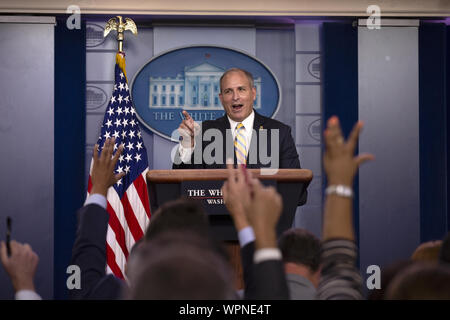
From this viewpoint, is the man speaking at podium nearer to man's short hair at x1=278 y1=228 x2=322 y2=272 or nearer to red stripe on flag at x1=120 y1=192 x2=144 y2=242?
red stripe on flag at x1=120 y1=192 x2=144 y2=242

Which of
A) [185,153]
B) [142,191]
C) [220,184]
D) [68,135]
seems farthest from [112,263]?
[220,184]

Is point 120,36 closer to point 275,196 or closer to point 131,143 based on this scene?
point 131,143

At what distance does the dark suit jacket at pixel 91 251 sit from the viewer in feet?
4.76

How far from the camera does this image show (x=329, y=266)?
4.12 feet

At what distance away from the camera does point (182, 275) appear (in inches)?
34.9

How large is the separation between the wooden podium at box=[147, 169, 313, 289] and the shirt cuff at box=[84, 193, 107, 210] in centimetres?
65

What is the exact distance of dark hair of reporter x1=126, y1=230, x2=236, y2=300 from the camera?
0.89m

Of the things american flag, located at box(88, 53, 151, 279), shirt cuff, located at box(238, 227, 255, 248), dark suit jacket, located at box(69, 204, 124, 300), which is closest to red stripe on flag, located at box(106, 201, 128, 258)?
american flag, located at box(88, 53, 151, 279)

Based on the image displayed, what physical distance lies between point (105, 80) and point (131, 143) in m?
0.78

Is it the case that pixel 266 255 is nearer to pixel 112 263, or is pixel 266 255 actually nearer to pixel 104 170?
pixel 104 170

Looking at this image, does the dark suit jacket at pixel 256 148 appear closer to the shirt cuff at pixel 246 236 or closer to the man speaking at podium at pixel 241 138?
the man speaking at podium at pixel 241 138
